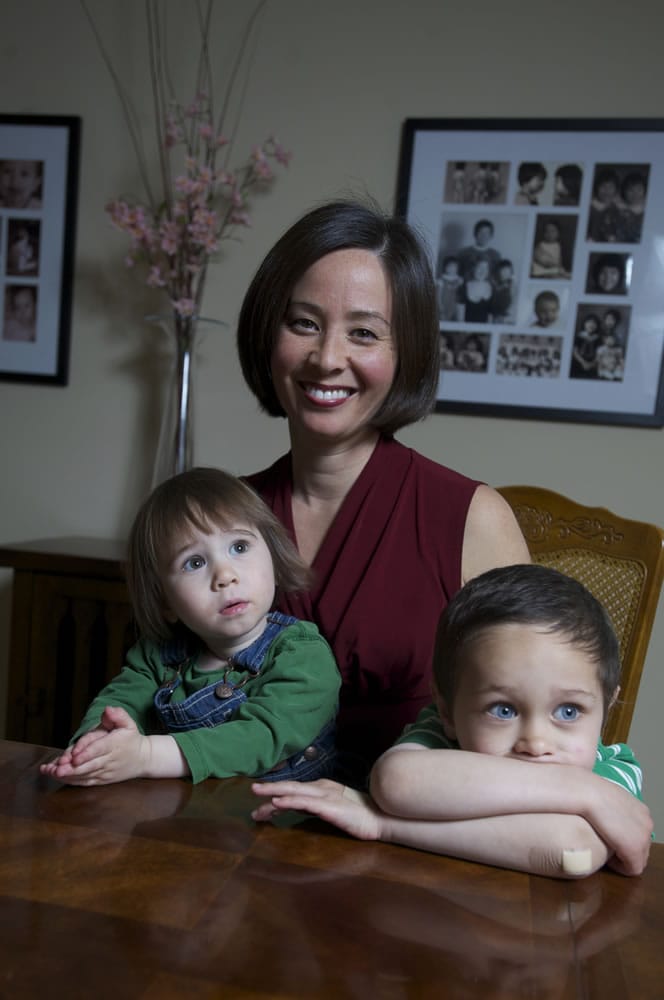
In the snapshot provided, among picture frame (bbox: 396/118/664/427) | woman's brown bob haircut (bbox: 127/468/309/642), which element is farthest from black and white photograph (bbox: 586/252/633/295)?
woman's brown bob haircut (bbox: 127/468/309/642)

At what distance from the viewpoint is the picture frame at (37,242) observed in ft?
9.56

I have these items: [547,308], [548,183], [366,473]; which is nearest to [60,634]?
[366,473]

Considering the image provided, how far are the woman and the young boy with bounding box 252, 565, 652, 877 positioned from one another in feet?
1.26

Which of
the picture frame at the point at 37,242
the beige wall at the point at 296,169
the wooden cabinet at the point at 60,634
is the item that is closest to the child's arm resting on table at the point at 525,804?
the wooden cabinet at the point at 60,634

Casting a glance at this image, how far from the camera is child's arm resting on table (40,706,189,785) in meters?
0.92

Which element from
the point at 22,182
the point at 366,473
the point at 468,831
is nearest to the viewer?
the point at 468,831

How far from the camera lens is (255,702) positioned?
1102 mm

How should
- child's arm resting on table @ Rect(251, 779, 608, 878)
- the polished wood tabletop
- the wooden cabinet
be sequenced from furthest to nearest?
the wooden cabinet → child's arm resting on table @ Rect(251, 779, 608, 878) → the polished wood tabletop

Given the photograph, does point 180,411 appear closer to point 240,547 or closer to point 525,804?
point 240,547

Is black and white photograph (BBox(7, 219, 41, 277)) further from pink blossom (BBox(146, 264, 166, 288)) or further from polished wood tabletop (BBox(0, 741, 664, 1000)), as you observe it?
polished wood tabletop (BBox(0, 741, 664, 1000))

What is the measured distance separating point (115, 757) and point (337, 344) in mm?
734

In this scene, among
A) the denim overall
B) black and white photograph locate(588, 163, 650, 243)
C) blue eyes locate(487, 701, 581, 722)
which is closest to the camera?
blue eyes locate(487, 701, 581, 722)

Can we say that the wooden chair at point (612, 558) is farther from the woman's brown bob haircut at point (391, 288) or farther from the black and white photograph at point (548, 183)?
the black and white photograph at point (548, 183)

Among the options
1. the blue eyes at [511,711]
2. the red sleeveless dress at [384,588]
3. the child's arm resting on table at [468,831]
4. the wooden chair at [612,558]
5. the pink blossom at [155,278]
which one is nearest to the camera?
the child's arm resting on table at [468,831]
